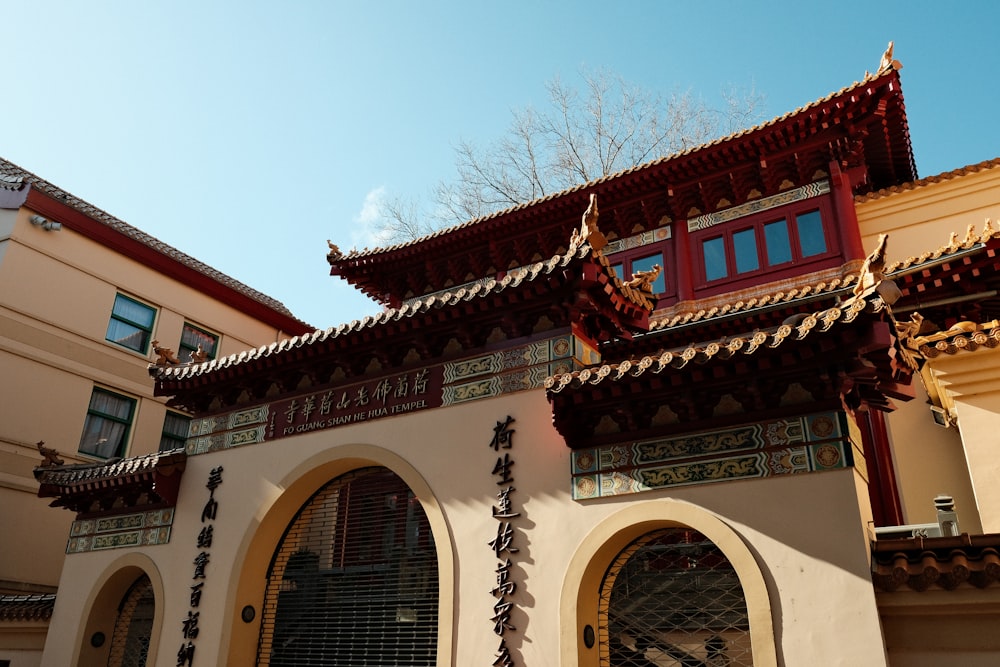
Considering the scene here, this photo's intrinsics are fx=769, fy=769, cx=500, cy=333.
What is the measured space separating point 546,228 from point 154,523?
6871mm

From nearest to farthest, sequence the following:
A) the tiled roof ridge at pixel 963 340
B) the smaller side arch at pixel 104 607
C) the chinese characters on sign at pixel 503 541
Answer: the chinese characters on sign at pixel 503 541
the tiled roof ridge at pixel 963 340
the smaller side arch at pixel 104 607

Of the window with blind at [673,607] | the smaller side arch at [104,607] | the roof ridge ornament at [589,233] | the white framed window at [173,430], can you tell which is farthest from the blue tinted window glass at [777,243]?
the white framed window at [173,430]

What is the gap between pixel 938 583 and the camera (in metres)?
5.11

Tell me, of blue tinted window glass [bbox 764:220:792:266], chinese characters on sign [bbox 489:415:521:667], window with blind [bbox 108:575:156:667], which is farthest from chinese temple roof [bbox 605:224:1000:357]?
window with blind [bbox 108:575:156:667]

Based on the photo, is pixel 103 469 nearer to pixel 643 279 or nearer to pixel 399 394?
pixel 399 394

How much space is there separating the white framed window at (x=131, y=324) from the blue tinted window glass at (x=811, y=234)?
13422 millimetres

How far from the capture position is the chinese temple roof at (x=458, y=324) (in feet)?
23.4

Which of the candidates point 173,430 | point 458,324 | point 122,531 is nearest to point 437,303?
point 458,324

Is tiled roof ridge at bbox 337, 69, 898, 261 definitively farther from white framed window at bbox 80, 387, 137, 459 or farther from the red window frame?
white framed window at bbox 80, 387, 137, 459

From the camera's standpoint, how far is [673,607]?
20.2 ft

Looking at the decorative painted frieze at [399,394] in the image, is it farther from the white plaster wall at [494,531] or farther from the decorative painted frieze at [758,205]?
the decorative painted frieze at [758,205]

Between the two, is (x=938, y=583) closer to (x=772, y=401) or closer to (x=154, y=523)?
(x=772, y=401)

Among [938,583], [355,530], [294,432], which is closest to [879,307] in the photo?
[938,583]

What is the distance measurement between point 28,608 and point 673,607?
952 cm
